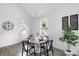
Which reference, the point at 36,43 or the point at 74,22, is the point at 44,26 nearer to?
the point at 36,43

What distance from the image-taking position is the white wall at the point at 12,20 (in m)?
2.88

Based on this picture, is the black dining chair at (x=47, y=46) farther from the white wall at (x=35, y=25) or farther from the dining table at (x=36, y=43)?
the white wall at (x=35, y=25)

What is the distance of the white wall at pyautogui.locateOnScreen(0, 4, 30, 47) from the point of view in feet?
9.46

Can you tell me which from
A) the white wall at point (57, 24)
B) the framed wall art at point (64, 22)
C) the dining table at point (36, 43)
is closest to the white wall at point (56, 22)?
the white wall at point (57, 24)

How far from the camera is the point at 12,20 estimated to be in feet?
9.55

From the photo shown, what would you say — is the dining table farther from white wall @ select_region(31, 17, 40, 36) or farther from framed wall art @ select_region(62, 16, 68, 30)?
framed wall art @ select_region(62, 16, 68, 30)

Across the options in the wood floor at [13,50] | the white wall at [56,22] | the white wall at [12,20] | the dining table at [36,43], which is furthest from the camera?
the dining table at [36,43]

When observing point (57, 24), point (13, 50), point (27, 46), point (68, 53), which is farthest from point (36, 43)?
point (68, 53)

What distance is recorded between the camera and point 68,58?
2.17 m

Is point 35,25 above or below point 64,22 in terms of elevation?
below

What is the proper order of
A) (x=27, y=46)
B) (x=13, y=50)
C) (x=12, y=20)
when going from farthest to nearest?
(x=13, y=50), (x=27, y=46), (x=12, y=20)

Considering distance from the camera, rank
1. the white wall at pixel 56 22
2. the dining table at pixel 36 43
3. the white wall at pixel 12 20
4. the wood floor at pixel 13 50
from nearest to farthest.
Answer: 1. the white wall at pixel 12 20
2. the white wall at pixel 56 22
3. the wood floor at pixel 13 50
4. the dining table at pixel 36 43

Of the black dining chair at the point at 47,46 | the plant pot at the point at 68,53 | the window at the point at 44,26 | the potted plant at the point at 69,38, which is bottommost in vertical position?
the plant pot at the point at 68,53

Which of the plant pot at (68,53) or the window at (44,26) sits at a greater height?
the window at (44,26)
